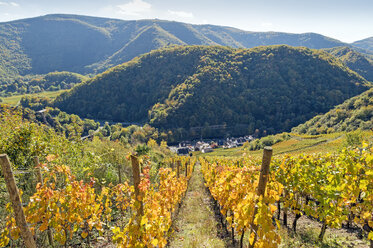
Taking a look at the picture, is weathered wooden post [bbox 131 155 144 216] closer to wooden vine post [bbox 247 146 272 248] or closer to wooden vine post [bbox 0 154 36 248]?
wooden vine post [bbox 0 154 36 248]

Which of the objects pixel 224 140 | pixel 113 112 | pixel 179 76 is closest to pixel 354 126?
pixel 224 140

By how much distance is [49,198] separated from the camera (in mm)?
3559

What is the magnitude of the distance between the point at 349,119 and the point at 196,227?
78.1m

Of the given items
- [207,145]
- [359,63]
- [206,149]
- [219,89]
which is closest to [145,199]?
[206,149]

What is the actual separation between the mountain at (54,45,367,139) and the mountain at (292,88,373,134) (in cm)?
2366

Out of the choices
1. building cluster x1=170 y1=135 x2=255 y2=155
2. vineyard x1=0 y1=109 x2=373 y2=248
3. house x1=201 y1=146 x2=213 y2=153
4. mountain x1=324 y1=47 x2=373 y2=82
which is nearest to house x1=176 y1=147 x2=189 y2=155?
building cluster x1=170 y1=135 x2=255 y2=155

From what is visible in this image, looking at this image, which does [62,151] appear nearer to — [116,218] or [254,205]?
[116,218]

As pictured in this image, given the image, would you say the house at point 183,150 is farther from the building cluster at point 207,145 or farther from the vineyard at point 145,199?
the vineyard at point 145,199

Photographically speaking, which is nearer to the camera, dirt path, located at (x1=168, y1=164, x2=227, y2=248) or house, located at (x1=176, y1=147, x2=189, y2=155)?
dirt path, located at (x1=168, y1=164, x2=227, y2=248)

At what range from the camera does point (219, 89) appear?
115m

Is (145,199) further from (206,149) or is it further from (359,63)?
(359,63)

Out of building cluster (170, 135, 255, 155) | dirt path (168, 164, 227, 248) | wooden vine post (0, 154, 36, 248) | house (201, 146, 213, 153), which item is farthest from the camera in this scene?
building cluster (170, 135, 255, 155)

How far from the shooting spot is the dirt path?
5609 millimetres

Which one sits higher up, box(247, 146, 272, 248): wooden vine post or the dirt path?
box(247, 146, 272, 248): wooden vine post
